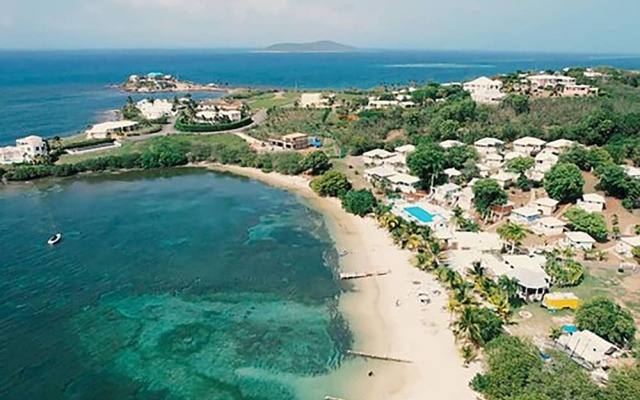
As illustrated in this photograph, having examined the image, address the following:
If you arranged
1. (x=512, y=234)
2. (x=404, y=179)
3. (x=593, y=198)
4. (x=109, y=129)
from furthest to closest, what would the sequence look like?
(x=109, y=129) → (x=404, y=179) → (x=593, y=198) → (x=512, y=234)

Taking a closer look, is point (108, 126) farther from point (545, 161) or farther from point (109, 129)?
point (545, 161)

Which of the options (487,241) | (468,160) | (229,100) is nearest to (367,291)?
(487,241)

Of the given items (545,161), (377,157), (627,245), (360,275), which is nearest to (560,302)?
(627,245)

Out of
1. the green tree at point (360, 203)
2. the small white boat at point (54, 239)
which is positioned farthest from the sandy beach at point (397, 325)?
the small white boat at point (54, 239)

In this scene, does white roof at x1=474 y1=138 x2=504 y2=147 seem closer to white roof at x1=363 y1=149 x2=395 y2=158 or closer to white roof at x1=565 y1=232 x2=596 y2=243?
white roof at x1=363 y1=149 x2=395 y2=158

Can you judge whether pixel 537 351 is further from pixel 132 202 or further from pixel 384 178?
pixel 132 202

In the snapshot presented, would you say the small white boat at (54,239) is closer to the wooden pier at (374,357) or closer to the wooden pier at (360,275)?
the wooden pier at (360,275)

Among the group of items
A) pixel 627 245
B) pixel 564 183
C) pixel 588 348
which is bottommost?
pixel 588 348
